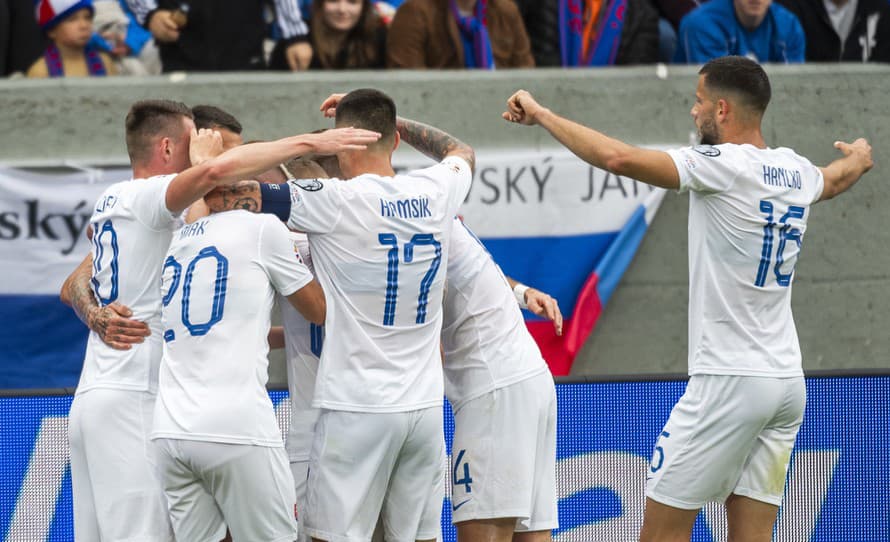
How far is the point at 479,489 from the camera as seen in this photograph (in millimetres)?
5422

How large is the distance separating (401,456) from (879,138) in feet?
17.5

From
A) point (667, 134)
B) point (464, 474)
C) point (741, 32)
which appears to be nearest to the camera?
point (464, 474)

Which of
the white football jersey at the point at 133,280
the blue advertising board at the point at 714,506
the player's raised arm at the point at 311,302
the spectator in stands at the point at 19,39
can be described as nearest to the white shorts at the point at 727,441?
the blue advertising board at the point at 714,506

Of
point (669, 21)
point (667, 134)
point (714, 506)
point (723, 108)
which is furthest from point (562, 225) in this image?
point (723, 108)

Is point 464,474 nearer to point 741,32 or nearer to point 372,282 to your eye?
point 372,282

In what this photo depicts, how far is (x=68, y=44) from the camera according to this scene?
8.85 metres

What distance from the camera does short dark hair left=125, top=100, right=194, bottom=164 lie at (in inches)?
209

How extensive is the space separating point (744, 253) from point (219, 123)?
2.44 metres

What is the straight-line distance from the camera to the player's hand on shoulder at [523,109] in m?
5.24

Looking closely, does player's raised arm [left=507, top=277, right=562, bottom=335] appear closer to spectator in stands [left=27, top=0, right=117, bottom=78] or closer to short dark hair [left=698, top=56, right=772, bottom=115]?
short dark hair [left=698, top=56, right=772, bottom=115]

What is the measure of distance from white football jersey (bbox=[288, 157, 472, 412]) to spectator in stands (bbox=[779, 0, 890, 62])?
5.76 metres

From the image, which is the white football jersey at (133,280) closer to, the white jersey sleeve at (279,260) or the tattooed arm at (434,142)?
the white jersey sleeve at (279,260)

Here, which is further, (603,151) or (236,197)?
(603,151)

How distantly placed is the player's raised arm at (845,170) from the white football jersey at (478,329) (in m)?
1.53
